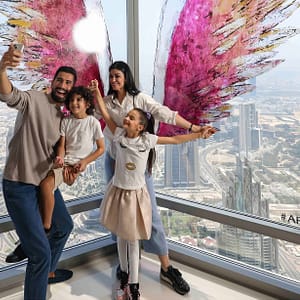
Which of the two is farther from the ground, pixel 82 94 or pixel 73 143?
pixel 82 94

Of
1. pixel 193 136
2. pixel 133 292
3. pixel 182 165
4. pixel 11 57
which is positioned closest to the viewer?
pixel 11 57

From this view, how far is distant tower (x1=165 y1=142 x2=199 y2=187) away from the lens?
2648 millimetres

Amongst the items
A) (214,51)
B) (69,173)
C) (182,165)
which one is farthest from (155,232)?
(214,51)

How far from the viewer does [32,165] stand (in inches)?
73.0

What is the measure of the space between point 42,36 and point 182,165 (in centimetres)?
132

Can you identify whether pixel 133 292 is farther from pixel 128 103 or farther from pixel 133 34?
pixel 133 34

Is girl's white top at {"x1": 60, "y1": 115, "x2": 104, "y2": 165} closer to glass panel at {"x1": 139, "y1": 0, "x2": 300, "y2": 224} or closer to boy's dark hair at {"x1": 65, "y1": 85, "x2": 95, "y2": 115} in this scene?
boy's dark hair at {"x1": 65, "y1": 85, "x2": 95, "y2": 115}

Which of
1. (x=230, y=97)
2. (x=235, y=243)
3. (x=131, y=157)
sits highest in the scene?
(x=230, y=97)

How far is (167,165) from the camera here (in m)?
2.78

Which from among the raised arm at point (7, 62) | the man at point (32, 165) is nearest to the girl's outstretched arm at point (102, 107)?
the man at point (32, 165)

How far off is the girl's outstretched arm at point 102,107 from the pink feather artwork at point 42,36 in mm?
511

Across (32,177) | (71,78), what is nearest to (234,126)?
(71,78)

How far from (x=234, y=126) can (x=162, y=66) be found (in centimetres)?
71

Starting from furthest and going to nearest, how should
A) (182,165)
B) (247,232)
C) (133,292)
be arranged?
1. (182,165)
2. (247,232)
3. (133,292)
